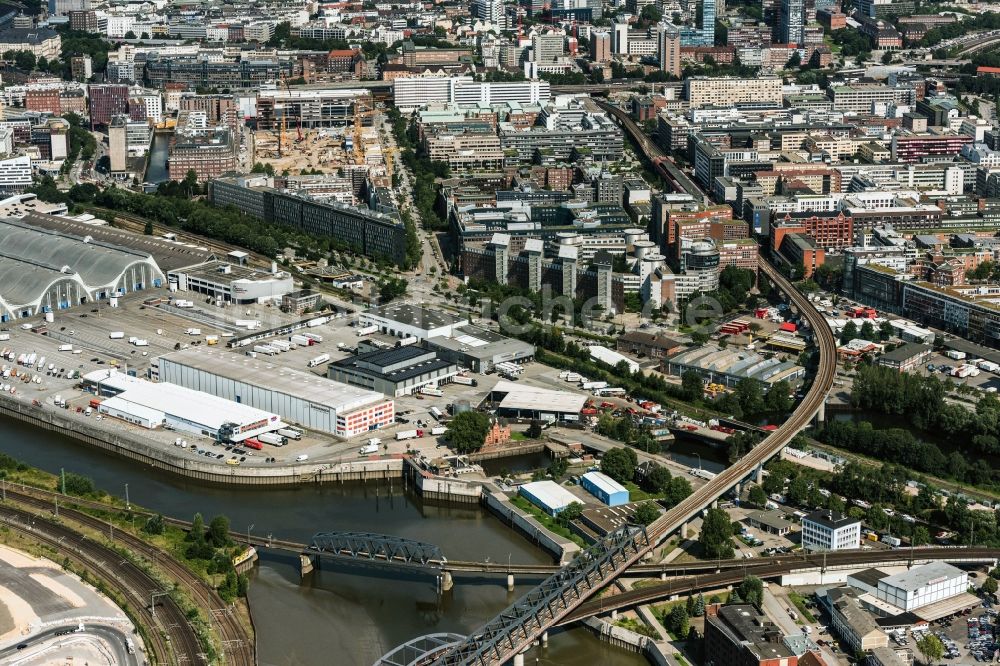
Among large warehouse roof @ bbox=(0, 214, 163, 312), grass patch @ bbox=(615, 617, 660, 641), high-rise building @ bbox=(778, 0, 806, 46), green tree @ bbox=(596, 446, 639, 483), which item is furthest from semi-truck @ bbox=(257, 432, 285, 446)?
high-rise building @ bbox=(778, 0, 806, 46)

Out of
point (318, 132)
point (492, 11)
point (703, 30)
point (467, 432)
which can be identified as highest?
point (492, 11)

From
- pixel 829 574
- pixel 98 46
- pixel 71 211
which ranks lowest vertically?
pixel 829 574

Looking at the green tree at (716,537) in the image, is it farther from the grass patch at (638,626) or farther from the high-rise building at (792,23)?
the high-rise building at (792,23)

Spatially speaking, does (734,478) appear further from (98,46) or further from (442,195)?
(98,46)

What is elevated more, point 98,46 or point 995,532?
point 98,46

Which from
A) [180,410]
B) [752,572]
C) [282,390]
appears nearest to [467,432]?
[282,390]

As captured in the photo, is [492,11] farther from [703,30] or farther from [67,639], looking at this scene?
[67,639]

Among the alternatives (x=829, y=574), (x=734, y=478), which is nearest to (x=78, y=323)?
(x=734, y=478)
